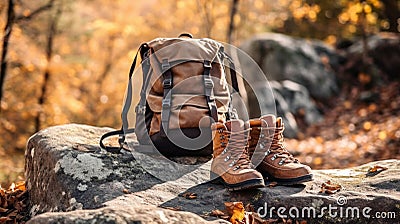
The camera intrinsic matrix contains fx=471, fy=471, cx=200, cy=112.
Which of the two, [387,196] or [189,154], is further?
[189,154]

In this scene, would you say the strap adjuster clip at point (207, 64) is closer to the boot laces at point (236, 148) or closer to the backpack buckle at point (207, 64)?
the backpack buckle at point (207, 64)

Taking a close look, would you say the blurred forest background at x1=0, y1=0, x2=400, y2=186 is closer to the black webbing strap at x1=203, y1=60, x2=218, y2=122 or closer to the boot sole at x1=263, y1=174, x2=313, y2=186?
the black webbing strap at x1=203, y1=60, x2=218, y2=122

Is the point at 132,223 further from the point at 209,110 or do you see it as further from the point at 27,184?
the point at 27,184

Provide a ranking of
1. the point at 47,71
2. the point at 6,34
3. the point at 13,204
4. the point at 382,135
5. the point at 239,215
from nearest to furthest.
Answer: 1. the point at 239,215
2. the point at 13,204
3. the point at 6,34
4. the point at 382,135
5. the point at 47,71

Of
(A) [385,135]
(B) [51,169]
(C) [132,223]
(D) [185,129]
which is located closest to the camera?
(C) [132,223]

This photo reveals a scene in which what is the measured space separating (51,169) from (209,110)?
1028mm

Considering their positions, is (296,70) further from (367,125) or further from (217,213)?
(217,213)

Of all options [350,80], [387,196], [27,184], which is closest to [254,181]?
[387,196]

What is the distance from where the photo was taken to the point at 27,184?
307 centimetres

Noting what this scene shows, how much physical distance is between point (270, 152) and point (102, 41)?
13.4 metres

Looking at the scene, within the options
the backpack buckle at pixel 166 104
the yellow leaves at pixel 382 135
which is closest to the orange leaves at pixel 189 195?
the backpack buckle at pixel 166 104

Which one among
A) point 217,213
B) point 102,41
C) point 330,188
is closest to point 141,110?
point 217,213

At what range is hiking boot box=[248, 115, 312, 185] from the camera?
8.75 feet

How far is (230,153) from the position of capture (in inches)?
104
